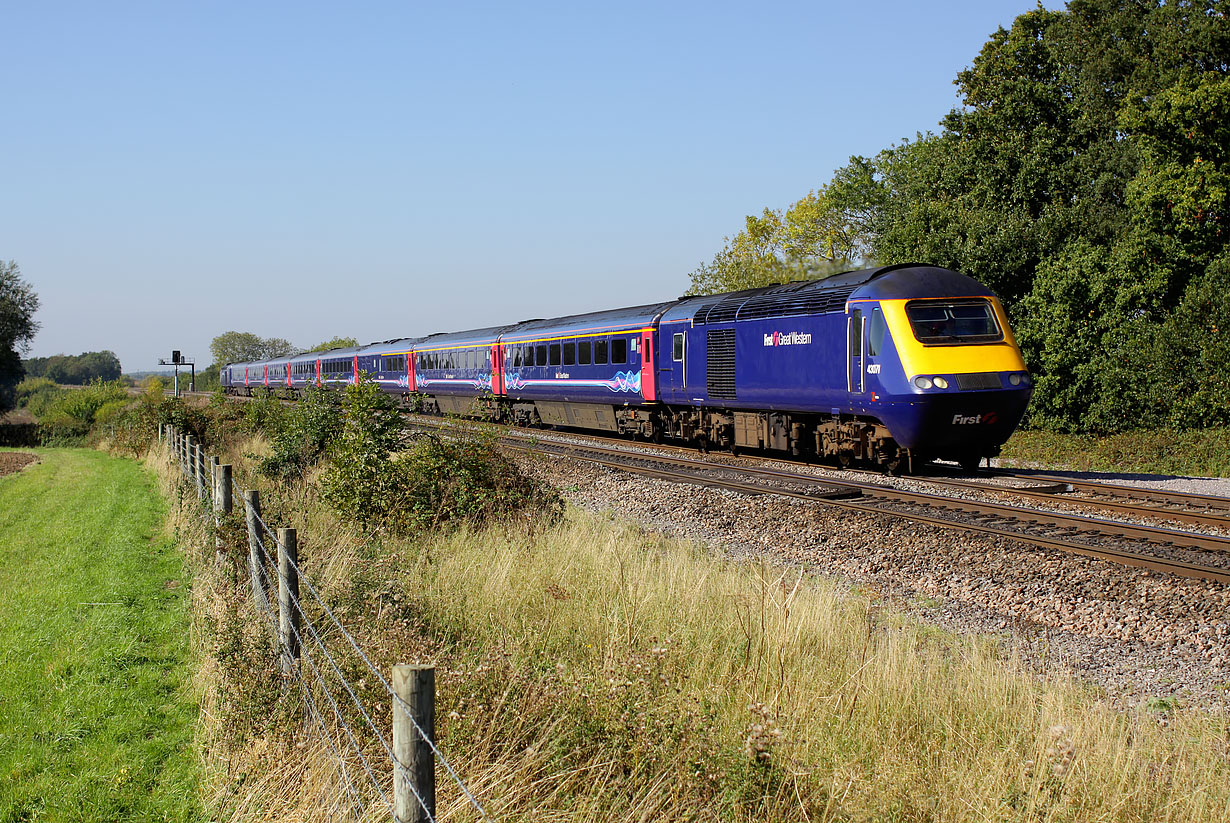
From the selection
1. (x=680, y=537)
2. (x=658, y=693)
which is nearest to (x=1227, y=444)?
(x=680, y=537)

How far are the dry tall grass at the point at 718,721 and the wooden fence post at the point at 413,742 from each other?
83 cm

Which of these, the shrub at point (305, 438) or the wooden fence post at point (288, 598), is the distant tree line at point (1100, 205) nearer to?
the shrub at point (305, 438)

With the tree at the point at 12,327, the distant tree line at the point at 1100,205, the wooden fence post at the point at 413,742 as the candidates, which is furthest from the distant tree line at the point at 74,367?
the wooden fence post at the point at 413,742

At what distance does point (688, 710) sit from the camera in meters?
4.91

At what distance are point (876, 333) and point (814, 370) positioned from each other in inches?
64.2

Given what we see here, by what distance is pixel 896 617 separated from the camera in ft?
26.1

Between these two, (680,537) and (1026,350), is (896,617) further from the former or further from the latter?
(1026,350)

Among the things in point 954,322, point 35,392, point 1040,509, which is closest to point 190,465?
point 954,322

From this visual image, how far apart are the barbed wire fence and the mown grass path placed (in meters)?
0.88

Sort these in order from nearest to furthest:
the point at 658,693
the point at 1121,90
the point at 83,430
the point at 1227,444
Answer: the point at 658,693 < the point at 1227,444 < the point at 1121,90 < the point at 83,430

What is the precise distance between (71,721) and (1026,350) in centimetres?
2628

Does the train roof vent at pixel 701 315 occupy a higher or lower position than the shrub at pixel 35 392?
higher

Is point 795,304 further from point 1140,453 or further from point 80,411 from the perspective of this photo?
point 80,411

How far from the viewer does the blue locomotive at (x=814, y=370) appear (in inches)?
586
